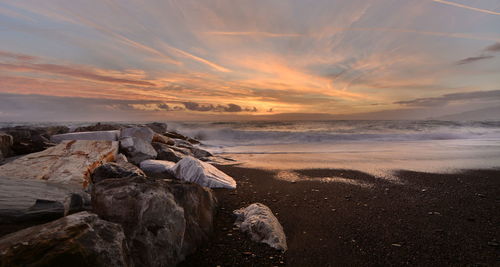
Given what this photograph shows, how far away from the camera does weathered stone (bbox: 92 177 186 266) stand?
1.87 meters

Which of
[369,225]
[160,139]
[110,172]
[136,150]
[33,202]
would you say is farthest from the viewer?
[160,139]

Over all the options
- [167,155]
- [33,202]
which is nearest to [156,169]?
[167,155]

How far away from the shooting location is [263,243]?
245 centimetres

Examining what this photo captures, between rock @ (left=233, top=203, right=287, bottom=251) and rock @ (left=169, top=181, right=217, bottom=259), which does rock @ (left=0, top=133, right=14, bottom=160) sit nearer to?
rock @ (left=169, top=181, right=217, bottom=259)

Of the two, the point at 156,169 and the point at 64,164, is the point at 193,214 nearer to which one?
the point at 64,164

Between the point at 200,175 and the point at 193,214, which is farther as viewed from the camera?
A: the point at 200,175

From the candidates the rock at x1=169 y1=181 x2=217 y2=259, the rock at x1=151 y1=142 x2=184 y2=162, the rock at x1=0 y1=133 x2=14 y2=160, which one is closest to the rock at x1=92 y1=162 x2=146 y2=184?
the rock at x1=169 y1=181 x2=217 y2=259

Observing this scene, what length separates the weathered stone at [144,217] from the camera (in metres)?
1.87

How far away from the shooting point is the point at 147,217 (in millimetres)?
1981

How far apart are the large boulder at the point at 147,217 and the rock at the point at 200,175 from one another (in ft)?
6.48

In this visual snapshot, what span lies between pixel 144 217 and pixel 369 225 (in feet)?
7.87

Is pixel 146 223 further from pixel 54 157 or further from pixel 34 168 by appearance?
pixel 54 157

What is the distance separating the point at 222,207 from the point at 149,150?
3.34 m

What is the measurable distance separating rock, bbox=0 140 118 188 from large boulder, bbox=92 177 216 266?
4.80 feet
